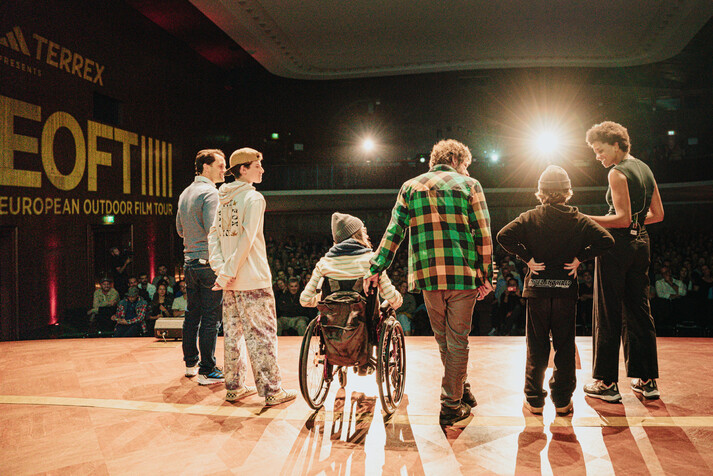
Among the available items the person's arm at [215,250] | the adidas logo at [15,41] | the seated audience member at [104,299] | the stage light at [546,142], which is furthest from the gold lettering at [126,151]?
Answer: the stage light at [546,142]

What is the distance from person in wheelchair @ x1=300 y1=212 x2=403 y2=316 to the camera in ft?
8.89

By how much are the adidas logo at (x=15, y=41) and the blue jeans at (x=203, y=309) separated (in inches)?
Answer: 223

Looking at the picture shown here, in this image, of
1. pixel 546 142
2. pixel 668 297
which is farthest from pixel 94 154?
pixel 546 142

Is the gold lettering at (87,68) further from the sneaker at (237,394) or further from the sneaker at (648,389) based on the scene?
the sneaker at (648,389)

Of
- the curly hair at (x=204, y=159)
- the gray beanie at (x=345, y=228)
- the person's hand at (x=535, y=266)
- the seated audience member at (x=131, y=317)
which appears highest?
the curly hair at (x=204, y=159)

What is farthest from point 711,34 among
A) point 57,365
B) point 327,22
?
point 57,365

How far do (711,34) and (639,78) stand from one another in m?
3.38

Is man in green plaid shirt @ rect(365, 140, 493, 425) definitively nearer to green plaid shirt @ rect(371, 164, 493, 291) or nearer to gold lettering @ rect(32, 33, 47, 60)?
green plaid shirt @ rect(371, 164, 493, 291)

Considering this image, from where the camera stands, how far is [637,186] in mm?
2873

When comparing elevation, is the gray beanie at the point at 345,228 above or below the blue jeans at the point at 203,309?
above

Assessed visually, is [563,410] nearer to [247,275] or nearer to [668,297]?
[247,275]

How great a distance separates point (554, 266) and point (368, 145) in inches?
597

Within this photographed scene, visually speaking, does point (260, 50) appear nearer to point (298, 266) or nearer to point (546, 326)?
point (298, 266)

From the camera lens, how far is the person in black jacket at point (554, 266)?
8.59 ft
